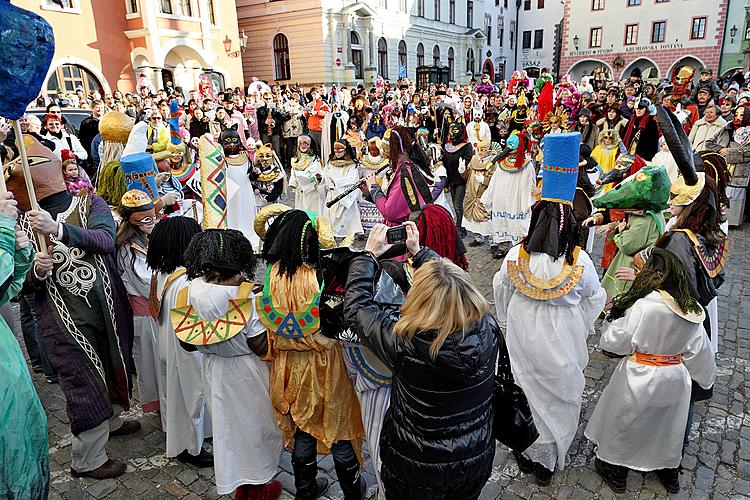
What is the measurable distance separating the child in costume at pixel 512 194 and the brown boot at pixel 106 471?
19.4 feet

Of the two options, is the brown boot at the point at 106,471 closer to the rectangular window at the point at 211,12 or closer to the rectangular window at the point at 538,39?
the rectangular window at the point at 211,12

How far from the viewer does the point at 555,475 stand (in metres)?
3.39

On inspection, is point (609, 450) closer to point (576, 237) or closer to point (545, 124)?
point (576, 237)

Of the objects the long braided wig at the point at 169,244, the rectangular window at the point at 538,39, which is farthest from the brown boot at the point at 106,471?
the rectangular window at the point at 538,39

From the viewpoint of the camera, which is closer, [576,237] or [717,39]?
[576,237]

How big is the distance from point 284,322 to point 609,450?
2.28m

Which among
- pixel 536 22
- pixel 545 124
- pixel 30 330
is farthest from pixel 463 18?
pixel 30 330

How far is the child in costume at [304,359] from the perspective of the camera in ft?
8.70

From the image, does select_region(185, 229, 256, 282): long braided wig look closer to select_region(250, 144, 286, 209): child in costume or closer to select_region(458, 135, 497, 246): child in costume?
select_region(250, 144, 286, 209): child in costume

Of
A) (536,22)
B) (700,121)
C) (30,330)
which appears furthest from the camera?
(536,22)

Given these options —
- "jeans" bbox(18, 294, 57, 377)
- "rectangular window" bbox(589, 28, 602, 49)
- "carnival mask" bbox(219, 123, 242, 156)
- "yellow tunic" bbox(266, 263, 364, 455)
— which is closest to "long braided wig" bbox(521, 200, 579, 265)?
"yellow tunic" bbox(266, 263, 364, 455)

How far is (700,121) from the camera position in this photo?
29.9 feet

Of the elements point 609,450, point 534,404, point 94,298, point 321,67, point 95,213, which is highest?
point 321,67

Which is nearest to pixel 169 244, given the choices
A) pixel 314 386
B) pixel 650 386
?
pixel 314 386
